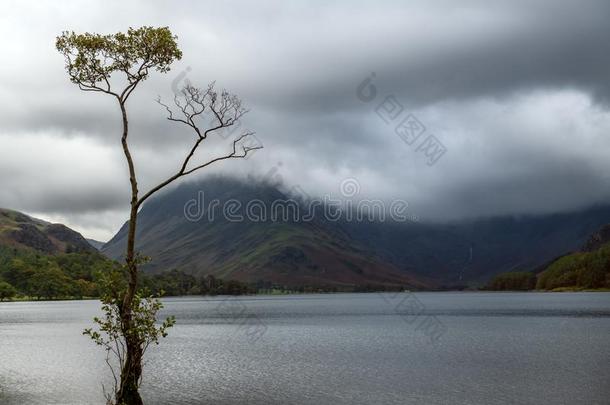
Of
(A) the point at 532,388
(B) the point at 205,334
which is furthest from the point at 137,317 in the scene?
(B) the point at 205,334

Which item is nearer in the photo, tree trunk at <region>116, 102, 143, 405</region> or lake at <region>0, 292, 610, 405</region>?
tree trunk at <region>116, 102, 143, 405</region>

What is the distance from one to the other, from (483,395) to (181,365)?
140 ft

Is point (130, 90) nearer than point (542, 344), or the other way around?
point (130, 90)

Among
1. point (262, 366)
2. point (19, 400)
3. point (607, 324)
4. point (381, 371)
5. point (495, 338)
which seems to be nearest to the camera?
point (19, 400)

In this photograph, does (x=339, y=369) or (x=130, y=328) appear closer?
(x=130, y=328)

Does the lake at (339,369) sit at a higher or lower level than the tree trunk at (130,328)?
lower

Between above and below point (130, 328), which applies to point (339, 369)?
below

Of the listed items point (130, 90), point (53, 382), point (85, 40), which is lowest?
point (53, 382)

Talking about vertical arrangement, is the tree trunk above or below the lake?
above

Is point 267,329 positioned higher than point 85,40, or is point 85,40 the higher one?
point 85,40

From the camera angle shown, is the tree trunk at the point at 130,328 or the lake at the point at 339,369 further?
the lake at the point at 339,369

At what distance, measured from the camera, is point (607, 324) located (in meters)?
132

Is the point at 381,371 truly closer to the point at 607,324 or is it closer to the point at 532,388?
the point at 532,388

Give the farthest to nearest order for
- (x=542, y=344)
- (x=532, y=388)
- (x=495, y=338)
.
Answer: (x=495, y=338) → (x=542, y=344) → (x=532, y=388)
